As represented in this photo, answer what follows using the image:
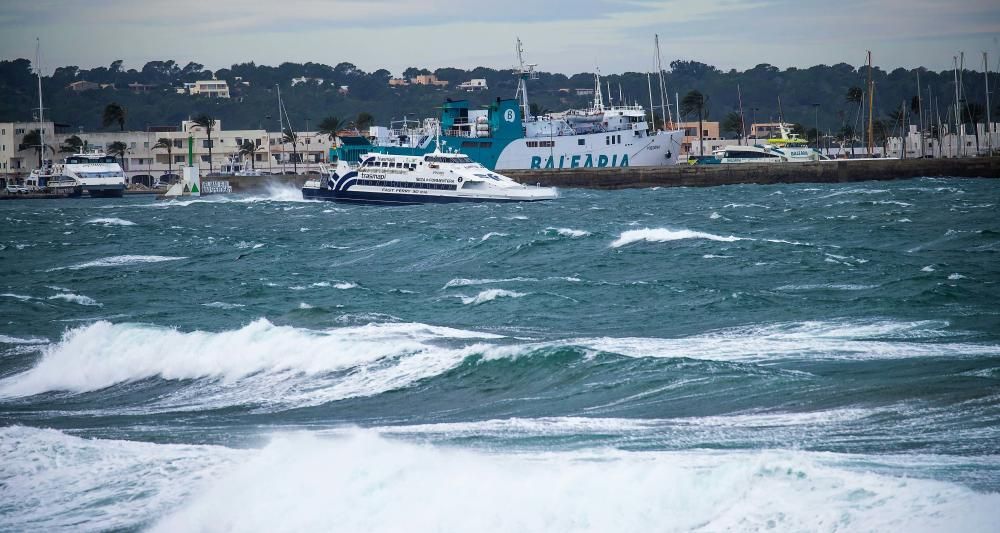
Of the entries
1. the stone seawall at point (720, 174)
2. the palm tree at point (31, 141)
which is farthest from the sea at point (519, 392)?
the palm tree at point (31, 141)

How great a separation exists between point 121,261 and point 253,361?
21492 millimetres

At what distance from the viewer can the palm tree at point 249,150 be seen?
408 feet

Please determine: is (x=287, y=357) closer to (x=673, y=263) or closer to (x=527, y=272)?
(x=527, y=272)

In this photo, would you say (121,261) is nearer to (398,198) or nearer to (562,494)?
(398,198)

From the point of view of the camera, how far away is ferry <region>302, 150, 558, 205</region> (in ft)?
219

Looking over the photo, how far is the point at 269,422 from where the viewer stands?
14883mm

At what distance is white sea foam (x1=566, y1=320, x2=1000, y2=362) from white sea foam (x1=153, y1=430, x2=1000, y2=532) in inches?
226

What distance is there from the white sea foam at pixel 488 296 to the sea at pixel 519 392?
182 mm

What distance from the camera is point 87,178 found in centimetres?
10112

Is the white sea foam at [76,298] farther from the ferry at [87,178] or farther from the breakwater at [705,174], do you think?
the ferry at [87,178]

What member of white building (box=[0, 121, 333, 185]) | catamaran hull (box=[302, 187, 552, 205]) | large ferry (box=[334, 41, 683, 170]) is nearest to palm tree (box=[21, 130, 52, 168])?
white building (box=[0, 121, 333, 185])

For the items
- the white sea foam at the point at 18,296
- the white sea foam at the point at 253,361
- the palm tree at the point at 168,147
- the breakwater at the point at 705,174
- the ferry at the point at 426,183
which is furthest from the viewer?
the palm tree at the point at 168,147

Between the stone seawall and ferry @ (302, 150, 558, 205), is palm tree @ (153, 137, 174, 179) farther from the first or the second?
ferry @ (302, 150, 558, 205)

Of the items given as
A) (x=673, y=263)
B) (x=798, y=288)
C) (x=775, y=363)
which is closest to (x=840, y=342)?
A: (x=775, y=363)
